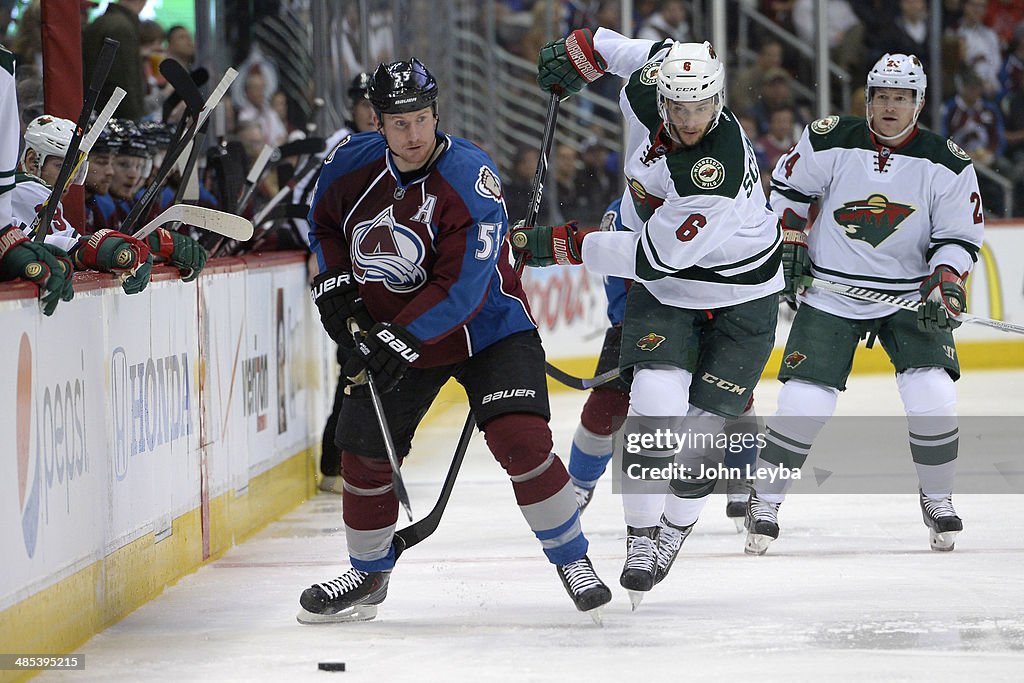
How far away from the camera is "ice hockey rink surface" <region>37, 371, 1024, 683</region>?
2.78 meters

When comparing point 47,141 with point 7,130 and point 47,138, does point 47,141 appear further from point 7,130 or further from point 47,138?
point 7,130

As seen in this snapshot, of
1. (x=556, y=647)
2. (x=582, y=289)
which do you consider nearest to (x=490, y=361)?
(x=556, y=647)

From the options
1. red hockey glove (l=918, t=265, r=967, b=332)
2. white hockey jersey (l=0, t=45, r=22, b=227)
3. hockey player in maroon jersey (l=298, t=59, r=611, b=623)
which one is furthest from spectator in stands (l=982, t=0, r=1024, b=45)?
white hockey jersey (l=0, t=45, r=22, b=227)

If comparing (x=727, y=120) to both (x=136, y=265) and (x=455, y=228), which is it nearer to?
(x=455, y=228)

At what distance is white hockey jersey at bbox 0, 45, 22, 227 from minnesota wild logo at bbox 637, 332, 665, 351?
1.36 metres

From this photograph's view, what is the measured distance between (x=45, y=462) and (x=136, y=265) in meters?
Answer: 0.57

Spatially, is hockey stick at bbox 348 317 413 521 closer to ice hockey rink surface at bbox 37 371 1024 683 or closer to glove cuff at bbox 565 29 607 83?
ice hockey rink surface at bbox 37 371 1024 683

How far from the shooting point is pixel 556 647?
2.93 m

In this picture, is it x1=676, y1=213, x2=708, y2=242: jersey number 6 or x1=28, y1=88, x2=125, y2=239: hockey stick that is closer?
x1=28, y1=88, x2=125, y2=239: hockey stick

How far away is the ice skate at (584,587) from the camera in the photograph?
3.06 metres

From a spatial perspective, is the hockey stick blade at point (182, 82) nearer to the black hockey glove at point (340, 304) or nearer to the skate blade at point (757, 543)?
the black hockey glove at point (340, 304)

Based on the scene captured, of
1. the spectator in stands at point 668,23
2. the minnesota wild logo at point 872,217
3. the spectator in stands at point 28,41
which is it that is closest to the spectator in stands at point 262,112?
the spectator in stands at point 28,41

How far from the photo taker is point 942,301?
3.75m

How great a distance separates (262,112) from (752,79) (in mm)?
2969
